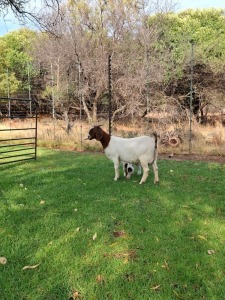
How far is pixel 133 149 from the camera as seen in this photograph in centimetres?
627

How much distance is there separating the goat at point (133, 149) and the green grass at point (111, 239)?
1.43 ft

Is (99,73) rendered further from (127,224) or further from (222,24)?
(127,224)

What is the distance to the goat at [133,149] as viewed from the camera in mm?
6188

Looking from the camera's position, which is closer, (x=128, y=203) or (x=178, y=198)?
(x=128, y=203)

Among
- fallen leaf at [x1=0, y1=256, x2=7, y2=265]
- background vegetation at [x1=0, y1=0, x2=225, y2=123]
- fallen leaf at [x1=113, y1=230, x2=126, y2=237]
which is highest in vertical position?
background vegetation at [x1=0, y1=0, x2=225, y2=123]

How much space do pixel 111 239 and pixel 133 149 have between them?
2.86 metres

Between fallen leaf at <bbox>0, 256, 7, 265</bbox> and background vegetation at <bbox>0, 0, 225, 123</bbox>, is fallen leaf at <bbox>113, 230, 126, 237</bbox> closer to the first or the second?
fallen leaf at <bbox>0, 256, 7, 265</bbox>

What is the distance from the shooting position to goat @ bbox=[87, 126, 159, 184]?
6.19 m

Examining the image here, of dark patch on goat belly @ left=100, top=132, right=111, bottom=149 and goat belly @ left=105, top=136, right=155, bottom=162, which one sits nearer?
goat belly @ left=105, top=136, right=155, bottom=162

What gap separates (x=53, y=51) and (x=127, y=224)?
681 inches

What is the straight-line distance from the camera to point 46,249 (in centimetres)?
336

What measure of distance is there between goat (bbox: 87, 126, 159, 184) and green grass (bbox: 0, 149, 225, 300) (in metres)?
0.44

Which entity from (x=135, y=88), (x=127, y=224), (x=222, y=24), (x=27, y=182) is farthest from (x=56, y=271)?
(x=222, y=24)

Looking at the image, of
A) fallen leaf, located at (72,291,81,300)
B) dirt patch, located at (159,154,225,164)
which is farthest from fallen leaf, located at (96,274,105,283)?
dirt patch, located at (159,154,225,164)
